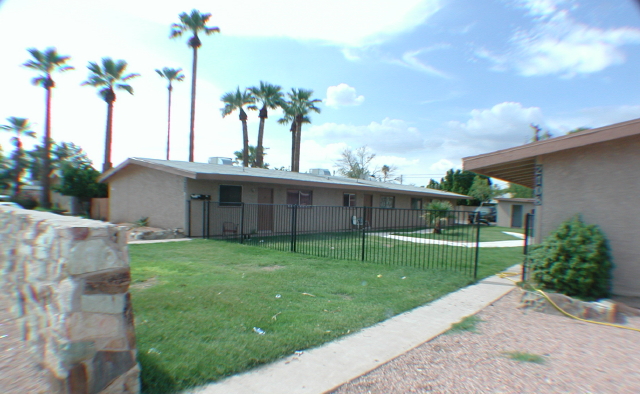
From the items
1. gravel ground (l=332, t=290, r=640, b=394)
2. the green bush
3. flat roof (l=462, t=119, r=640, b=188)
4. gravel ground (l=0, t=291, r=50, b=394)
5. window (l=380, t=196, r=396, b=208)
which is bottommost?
gravel ground (l=332, t=290, r=640, b=394)

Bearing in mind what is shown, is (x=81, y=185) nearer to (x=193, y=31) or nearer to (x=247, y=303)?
(x=193, y=31)

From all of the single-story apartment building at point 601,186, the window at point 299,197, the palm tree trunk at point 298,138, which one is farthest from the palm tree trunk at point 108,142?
the single-story apartment building at point 601,186

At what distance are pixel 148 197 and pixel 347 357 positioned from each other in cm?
1420

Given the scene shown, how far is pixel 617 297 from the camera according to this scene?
18.4 ft

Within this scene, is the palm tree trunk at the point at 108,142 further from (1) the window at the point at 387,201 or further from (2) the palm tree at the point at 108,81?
(1) the window at the point at 387,201

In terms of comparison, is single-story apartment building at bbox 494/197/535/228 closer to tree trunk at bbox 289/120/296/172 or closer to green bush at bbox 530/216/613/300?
tree trunk at bbox 289/120/296/172

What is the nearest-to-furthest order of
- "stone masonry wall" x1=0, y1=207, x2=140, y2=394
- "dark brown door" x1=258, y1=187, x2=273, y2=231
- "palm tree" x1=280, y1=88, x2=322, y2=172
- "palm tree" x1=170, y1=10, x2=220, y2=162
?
"stone masonry wall" x1=0, y1=207, x2=140, y2=394, "dark brown door" x1=258, y1=187, x2=273, y2=231, "palm tree" x1=170, y1=10, x2=220, y2=162, "palm tree" x1=280, y1=88, x2=322, y2=172

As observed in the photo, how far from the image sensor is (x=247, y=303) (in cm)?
507

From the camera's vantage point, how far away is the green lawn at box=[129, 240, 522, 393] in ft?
11.0

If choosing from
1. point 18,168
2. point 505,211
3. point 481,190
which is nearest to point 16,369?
point 505,211

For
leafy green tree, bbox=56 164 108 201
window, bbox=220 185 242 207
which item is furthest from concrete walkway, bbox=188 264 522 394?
leafy green tree, bbox=56 164 108 201

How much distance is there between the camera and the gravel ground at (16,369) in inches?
109

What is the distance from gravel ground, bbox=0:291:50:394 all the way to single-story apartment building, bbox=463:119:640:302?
Result: 7231mm

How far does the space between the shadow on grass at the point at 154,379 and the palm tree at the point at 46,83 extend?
2993 centimetres
